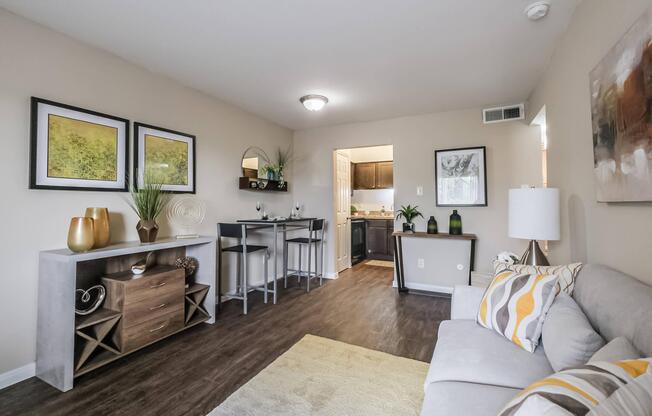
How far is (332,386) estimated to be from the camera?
1.81 m

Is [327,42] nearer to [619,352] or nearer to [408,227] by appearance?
[619,352]

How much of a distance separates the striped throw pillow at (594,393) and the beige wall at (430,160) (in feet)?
10.8

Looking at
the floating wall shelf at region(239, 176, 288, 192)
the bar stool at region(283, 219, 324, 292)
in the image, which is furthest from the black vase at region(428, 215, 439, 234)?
the floating wall shelf at region(239, 176, 288, 192)

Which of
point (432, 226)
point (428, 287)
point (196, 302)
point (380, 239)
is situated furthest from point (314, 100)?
point (380, 239)

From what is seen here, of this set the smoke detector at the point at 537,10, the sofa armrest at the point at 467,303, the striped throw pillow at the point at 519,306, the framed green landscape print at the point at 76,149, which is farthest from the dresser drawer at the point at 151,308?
the smoke detector at the point at 537,10

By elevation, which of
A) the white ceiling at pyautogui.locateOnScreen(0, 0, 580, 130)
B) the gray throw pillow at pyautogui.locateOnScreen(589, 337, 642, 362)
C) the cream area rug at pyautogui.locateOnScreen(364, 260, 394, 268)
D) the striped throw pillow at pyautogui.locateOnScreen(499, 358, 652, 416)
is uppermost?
the white ceiling at pyautogui.locateOnScreen(0, 0, 580, 130)

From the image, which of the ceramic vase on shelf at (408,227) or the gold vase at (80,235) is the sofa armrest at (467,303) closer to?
the ceramic vase on shelf at (408,227)

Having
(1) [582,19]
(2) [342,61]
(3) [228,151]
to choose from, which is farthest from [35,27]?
(1) [582,19]

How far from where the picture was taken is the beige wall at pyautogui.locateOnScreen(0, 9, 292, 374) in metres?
1.85

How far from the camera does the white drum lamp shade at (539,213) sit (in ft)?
6.35

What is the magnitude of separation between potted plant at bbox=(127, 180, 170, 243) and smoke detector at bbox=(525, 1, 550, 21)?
120 inches

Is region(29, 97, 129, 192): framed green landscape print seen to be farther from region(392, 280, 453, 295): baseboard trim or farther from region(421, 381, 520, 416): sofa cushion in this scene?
region(392, 280, 453, 295): baseboard trim

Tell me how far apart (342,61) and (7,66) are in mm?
2329

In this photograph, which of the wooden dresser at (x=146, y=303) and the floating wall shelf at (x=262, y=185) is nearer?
the wooden dresser at (x=146, y=303)
